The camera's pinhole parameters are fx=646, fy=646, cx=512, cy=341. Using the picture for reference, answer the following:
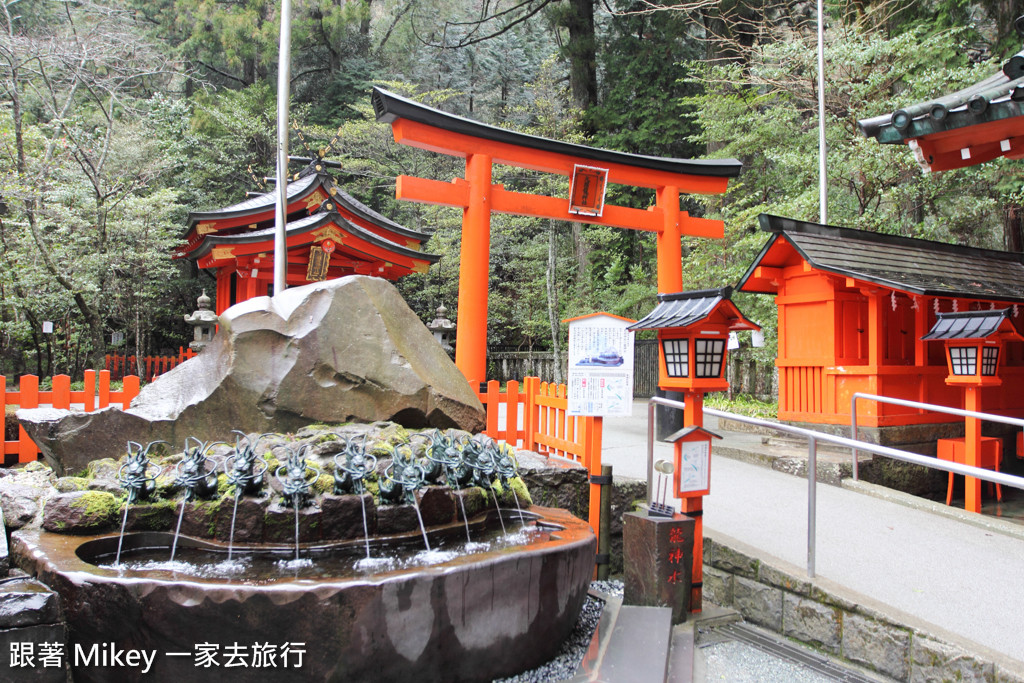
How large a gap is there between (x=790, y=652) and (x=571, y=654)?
154 cm

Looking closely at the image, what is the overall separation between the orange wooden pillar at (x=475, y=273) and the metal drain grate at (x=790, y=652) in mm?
4803

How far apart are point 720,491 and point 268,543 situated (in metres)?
4.74

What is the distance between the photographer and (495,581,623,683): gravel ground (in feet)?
10.7

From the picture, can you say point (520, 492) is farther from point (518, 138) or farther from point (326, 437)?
point (518, 138)

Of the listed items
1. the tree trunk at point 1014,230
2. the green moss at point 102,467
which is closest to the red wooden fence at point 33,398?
the green moss at point 102,467

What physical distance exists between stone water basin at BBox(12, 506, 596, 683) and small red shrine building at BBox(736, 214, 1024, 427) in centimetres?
697

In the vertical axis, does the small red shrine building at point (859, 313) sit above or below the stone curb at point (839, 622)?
above

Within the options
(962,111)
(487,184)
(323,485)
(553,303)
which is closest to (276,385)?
(323,485)

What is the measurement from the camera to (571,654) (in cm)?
358

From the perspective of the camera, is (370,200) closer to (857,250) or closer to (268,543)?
(857,250)

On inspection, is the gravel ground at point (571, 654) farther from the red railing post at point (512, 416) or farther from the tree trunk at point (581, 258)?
the tree trunk at point (581, 258)

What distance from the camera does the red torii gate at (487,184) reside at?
8250 mm

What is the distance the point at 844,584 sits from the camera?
426cm

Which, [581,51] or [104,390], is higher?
[581,51]
